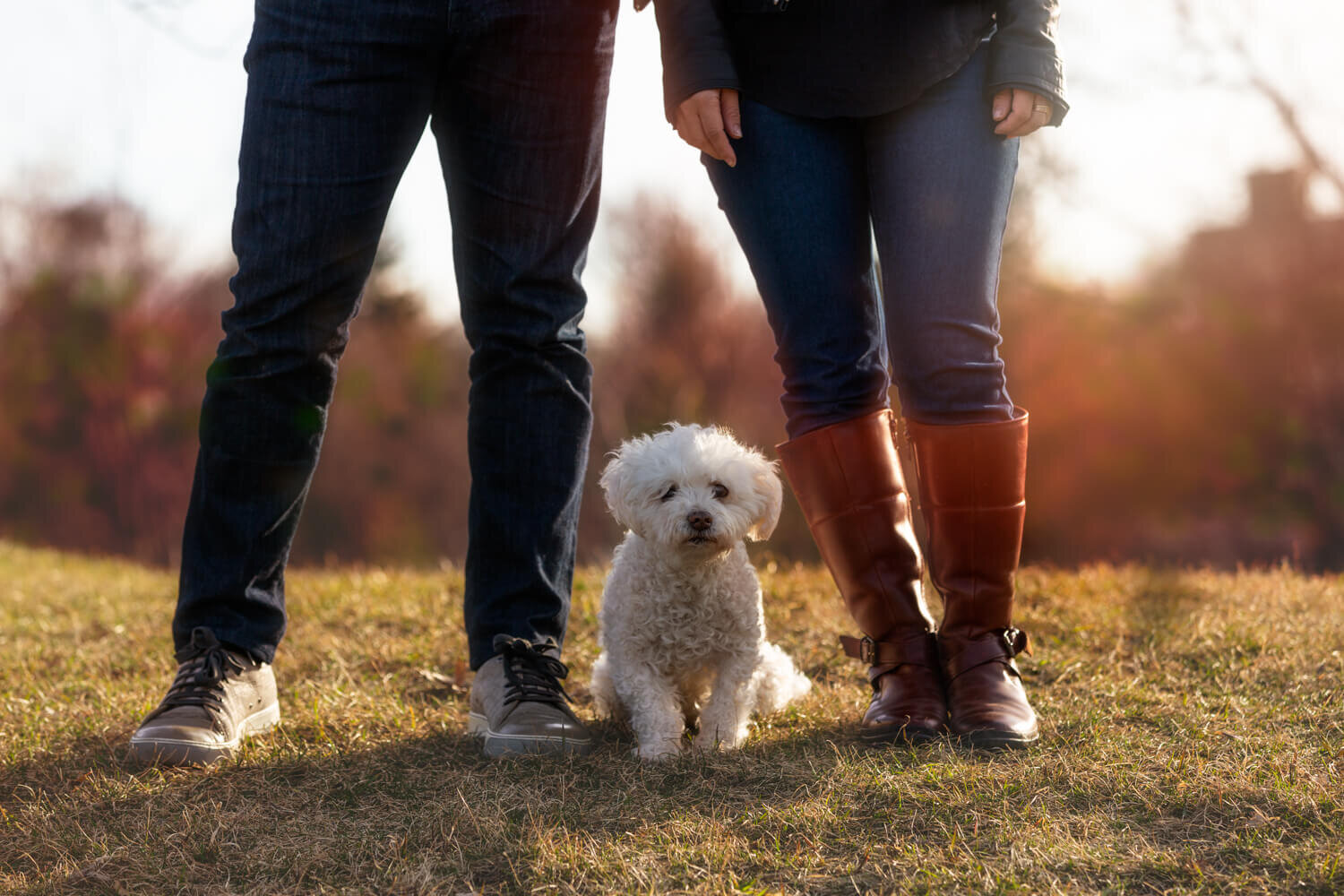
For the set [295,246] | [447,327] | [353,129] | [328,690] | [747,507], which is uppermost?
[447,327]

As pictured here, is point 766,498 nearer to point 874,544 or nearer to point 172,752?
point 874,544

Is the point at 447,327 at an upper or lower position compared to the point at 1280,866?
upper

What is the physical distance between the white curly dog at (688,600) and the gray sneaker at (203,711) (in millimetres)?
728

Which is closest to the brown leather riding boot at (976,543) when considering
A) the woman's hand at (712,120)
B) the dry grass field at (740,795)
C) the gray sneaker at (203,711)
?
the dry grass field at (740,795)

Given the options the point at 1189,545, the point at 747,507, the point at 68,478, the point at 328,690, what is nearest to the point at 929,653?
the point at 747,507

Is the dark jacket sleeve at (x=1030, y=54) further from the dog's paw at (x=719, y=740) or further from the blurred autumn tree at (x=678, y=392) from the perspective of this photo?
the blurred autumn tree at (x=678, y=392)

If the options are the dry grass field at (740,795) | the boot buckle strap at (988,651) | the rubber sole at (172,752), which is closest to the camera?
the dry grass field at (740,795)

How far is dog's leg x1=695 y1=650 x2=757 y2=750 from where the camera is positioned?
212 centimetres

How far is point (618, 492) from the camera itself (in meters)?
2.32

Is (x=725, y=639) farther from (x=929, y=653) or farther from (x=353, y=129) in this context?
(x=353, y=129)

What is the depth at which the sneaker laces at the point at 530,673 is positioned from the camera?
2066 millimetres

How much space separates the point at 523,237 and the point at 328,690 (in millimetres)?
1193

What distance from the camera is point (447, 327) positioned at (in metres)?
22.5

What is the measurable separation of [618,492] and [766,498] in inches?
12.9
